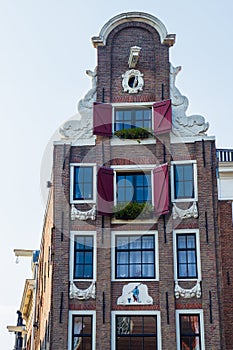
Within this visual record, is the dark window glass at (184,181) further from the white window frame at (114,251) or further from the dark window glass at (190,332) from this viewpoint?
the dark window glass at (190,332)

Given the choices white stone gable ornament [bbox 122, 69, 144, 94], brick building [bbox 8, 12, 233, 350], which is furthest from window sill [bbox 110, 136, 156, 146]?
white stone gable ornament [bbox 122, 69, 144, 94]

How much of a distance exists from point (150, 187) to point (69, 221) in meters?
3.12

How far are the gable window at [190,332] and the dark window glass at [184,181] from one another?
13.7ft

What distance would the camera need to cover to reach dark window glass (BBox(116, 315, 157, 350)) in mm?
24047

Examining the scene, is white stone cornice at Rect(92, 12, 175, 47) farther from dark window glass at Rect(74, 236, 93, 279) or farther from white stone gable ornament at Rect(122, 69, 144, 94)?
dark window glass at Rect(74, 236, 93, 279)

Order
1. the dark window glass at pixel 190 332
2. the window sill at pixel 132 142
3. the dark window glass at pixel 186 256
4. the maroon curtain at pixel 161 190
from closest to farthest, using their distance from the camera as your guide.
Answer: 1. the dark window glass at pixel 190 332
2. the dark window glass at pixel 186 256
3. the maroon curtain at pixel 161 190
4. the window sill at pixel 132 142

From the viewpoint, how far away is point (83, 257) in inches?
989

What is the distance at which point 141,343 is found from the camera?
24.1m

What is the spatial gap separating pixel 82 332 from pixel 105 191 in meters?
4.89

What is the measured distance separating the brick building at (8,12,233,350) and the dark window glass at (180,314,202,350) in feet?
0.11

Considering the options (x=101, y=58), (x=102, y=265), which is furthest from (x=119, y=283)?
(x=101, y=58)

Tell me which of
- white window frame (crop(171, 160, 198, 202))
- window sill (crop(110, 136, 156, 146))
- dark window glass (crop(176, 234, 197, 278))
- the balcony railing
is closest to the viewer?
dark window glass (crop(176, 234, 197, 278))

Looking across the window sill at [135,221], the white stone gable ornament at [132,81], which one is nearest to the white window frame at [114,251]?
the window sill at [135,221]

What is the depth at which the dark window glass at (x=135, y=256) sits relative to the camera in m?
24.9
